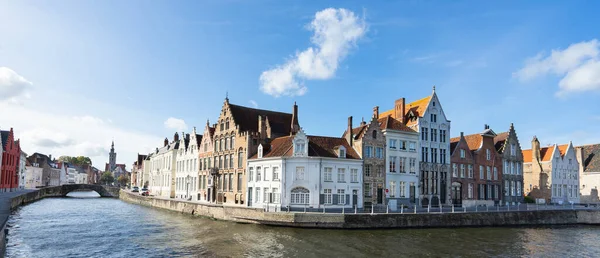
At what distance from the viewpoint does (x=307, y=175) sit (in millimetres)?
42875

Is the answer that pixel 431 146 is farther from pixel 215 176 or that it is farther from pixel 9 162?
pixel 9 162

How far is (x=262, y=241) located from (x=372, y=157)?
2068 centimetres

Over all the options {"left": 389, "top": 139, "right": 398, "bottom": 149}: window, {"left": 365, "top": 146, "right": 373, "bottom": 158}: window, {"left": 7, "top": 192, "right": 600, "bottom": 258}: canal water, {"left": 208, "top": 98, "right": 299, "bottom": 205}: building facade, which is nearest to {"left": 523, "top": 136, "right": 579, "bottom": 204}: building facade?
{"left": 7, "top": 192, "right": 600, "bottom": 258}: canal water

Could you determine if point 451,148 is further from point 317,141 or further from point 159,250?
point 159,250

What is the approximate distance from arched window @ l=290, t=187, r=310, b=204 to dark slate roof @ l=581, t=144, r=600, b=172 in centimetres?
5292

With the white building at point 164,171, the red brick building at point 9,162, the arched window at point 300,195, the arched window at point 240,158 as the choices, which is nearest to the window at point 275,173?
the arched window at point 300,195

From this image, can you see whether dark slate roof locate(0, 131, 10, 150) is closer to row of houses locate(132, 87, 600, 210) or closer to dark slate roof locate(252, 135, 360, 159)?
row of houses locate(132, 87, 600, 210)

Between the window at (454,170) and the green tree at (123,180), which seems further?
the green tree at (123,180)

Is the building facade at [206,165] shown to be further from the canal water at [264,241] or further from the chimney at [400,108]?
the chimney at [400,108]

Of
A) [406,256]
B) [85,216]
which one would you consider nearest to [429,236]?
[406,256]

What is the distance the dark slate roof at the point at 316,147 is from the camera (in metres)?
43.8

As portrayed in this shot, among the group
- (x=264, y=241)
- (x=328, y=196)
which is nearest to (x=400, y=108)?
(x=328, y=196)

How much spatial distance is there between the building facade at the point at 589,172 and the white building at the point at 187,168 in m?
62.2

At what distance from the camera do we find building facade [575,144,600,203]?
67375 mm
